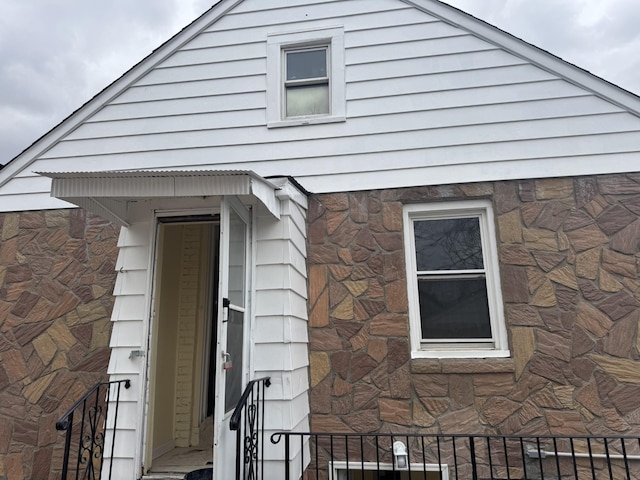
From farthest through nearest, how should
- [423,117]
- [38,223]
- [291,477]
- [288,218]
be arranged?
[38,223]
[423,117]
[288,218]
[291,477]

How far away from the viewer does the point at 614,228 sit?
3285 millimetres

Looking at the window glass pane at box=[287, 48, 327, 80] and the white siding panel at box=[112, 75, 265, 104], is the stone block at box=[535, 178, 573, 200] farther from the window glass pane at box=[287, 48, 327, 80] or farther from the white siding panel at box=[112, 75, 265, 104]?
the white siding panel at box=[112, 75, 265, 104]

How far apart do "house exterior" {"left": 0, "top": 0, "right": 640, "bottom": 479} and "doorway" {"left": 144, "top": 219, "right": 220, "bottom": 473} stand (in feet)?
0.09

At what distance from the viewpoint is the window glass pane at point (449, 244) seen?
3.48 metres

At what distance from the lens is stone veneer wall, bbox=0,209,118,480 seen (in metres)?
3.60

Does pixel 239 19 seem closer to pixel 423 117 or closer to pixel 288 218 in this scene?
pixel 423 117

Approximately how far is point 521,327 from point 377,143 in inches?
78.5

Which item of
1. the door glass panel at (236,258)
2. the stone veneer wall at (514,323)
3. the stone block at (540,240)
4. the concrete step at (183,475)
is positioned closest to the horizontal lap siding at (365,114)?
the stone veneer wall at (514,323)

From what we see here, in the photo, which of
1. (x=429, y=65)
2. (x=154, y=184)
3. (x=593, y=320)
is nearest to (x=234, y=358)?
(x=154, y=184)

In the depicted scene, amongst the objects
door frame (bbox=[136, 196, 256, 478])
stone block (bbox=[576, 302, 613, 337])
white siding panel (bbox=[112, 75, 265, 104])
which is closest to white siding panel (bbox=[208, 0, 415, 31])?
white siding panel (bbox=[112, 75, 265, 104])

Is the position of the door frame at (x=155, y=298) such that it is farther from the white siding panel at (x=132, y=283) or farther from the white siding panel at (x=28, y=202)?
the white siding panel at (x=28, y=202)

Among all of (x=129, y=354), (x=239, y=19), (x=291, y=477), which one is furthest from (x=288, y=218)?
(x=239, y=19)

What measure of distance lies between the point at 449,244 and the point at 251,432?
7.19 ft

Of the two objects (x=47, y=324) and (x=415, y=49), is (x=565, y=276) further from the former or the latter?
(x=47, y=324)
